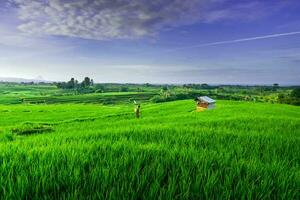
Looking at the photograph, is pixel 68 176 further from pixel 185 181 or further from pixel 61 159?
pixel 185 181

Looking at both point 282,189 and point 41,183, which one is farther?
point 282,189

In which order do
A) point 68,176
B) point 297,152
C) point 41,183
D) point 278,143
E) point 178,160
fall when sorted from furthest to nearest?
point 278,143 → point 297,152 → point 178,160 → point 68,176 → point 41,183

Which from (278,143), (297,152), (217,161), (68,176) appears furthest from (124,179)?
(278,143)

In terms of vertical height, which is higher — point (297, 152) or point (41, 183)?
point (41, 183)

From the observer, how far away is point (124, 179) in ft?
8.58

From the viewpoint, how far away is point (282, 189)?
2.70m

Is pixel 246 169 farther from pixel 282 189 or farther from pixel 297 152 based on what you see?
pixel 297 152

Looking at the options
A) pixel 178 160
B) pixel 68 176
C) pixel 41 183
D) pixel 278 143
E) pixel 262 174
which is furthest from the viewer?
pixel 278 143

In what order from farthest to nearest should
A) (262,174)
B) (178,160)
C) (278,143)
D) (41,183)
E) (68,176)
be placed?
(278,143) < (178,160) < (262,174) < (68,176) < (41,183)

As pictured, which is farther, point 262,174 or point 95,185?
point 262,174

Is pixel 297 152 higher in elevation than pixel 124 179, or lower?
lower

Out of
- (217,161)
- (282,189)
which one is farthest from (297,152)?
(282,189)

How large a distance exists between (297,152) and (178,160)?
308 centimetres

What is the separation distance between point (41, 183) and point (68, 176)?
274 mm
